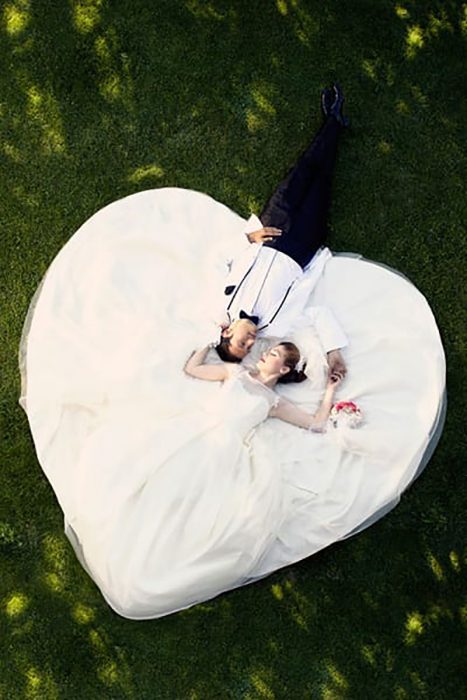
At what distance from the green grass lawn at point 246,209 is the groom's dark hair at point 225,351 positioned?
1.23 m

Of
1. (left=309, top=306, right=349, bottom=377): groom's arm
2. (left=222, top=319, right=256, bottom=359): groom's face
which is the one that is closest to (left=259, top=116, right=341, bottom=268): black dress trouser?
(left=309, top=306, right=349, bottom=377): groom's arm

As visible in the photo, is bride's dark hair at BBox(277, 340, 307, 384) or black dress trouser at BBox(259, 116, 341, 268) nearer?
bride's dark hair at BBox(277, 340, 307, 384)

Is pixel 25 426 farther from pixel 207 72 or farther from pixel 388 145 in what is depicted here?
pixel 388 145

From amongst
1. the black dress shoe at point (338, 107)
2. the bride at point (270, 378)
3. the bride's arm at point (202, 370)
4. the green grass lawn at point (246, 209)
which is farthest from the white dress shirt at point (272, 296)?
the black dress shoe at point (338, 107)

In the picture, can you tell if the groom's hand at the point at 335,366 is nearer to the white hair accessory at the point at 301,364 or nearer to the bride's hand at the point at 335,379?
the bride's hand at the point at 335,379

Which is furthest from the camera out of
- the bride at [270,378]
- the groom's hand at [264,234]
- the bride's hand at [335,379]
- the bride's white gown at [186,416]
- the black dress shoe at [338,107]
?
the black dress shoe at [338,107]

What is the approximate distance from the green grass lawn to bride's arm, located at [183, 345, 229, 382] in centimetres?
138

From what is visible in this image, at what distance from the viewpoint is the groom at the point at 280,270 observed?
6086 mm

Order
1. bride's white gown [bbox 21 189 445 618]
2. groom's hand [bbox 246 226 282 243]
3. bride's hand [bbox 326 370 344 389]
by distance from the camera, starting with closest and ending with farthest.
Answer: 1. bride's white gown [bbox 21 189 445 618]
2. bride's hand [bbox 326 370 344 389]
3. groom's hand [bbox 246 226 282 243]

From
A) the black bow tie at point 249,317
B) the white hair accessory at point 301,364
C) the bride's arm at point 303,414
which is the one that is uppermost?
the black bow tie at point 249,317

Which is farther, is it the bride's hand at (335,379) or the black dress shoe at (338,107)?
the black dress shoe at (338,107)

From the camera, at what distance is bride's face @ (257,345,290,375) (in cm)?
593

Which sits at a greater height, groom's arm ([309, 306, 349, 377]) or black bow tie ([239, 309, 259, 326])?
black bow tie ([239, 309, 259, 326])

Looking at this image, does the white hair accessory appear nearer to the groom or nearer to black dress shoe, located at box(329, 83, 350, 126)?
the groom
